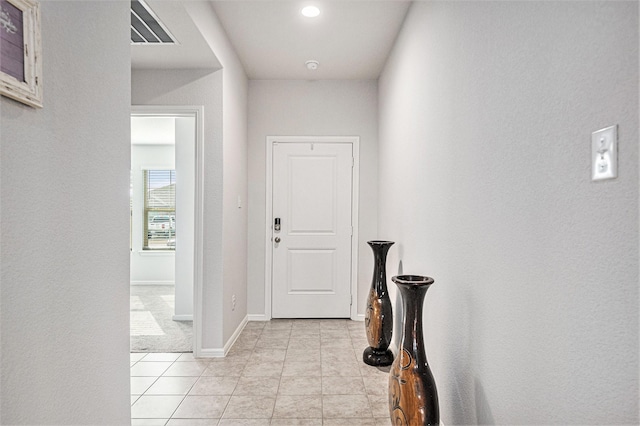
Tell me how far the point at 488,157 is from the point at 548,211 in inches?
18.0

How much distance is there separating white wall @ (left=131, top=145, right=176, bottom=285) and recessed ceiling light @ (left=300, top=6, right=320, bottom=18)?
469cm

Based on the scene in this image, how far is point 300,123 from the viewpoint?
425 centimetres

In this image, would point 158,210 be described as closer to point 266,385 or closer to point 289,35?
point 289,35

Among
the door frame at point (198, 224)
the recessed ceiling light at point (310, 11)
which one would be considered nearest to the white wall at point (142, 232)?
the door frame at point (198, 224)

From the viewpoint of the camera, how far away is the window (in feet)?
22.4

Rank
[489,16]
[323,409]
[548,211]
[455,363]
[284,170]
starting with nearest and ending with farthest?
[548,211] → [489,16] → [455,363] → [323,409] → [284,170]

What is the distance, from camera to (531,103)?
119 centimetres

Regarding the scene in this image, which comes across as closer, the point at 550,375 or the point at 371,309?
the point at 550,375

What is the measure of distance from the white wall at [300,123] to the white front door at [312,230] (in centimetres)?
14

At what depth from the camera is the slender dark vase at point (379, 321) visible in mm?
2984

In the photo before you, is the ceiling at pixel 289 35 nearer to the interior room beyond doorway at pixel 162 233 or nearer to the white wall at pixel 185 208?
the interior room beyond doorway at pixel 162 233

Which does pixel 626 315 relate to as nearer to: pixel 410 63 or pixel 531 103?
pixel 531 103

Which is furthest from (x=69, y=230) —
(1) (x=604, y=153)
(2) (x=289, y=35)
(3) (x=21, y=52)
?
(2) (x=289, y=35)

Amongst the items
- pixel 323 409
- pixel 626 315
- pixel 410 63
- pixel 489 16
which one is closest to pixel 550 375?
pixel 626 315
